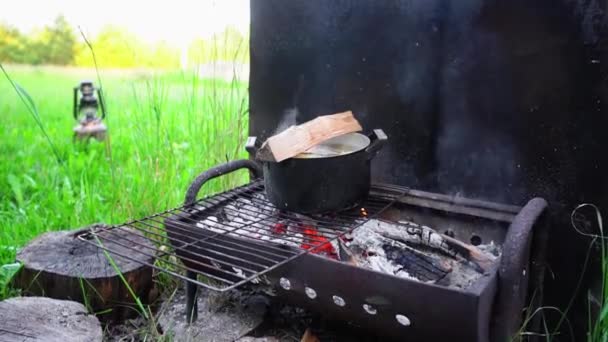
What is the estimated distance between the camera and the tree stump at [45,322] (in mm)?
1699

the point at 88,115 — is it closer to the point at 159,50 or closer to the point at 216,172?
the point at 159,50

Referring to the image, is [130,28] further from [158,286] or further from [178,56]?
[158,286]

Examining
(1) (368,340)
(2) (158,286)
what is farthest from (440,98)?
(2) (158,286)

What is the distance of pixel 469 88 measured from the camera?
216 centimetres

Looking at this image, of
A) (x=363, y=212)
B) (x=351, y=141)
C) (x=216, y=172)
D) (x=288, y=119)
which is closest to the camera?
(x=363, y=212)

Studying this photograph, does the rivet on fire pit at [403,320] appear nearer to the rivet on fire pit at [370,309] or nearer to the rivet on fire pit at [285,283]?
the rivet on fire pit at [370,309]

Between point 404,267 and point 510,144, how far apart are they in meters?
0.74

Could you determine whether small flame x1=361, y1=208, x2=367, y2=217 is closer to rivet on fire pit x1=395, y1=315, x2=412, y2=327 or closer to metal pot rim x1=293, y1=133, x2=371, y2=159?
metal pot rim x1=293, y1=133, x2=371, y2=159

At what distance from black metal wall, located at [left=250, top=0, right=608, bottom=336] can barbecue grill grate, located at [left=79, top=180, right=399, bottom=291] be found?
41 cm

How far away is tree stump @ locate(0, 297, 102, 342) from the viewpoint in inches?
66.9

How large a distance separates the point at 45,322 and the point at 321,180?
3.73 feet

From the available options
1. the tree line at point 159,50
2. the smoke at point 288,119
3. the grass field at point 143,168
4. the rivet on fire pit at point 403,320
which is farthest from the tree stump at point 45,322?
the tree line at point 159,50

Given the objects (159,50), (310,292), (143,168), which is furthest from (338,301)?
(159,50)

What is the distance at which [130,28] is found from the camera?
3676 millimetres
